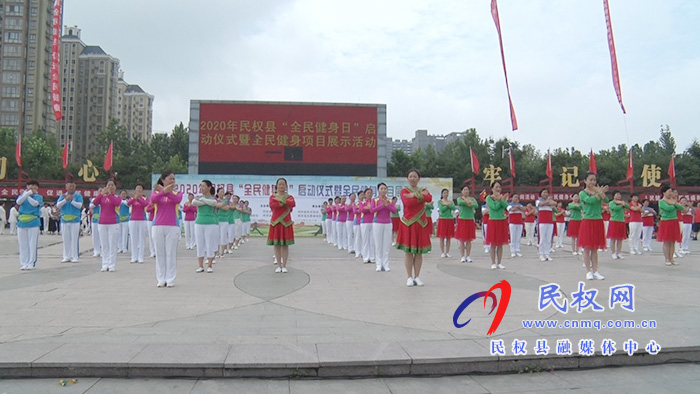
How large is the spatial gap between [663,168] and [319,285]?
36331mm

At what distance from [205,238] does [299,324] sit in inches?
179

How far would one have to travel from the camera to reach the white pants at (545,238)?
11.3 metres

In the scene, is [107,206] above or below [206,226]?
above

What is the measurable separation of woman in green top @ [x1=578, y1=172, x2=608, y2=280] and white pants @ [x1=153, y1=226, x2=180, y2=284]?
6.74 meters

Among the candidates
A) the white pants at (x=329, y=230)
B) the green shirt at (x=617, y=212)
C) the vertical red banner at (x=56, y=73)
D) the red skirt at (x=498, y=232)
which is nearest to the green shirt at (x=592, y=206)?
the red skirt at (x=498, y=232)

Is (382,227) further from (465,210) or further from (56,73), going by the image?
(56,73)

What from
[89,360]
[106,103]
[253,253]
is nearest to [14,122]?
[106,103]

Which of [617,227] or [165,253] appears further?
[617,227]

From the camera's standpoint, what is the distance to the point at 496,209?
960 cm

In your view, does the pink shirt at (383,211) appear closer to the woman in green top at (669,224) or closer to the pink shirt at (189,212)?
the pink shirt at (189,212)

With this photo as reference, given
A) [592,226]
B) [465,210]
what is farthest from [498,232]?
[592,226]

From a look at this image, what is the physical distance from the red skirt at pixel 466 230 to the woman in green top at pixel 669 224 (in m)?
4.10

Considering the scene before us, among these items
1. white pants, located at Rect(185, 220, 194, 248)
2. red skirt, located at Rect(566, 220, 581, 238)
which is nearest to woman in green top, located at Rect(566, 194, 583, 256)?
red skirt, located at Rect(566, 220, 581, 238)

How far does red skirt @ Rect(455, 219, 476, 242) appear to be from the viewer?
10.6 meters
